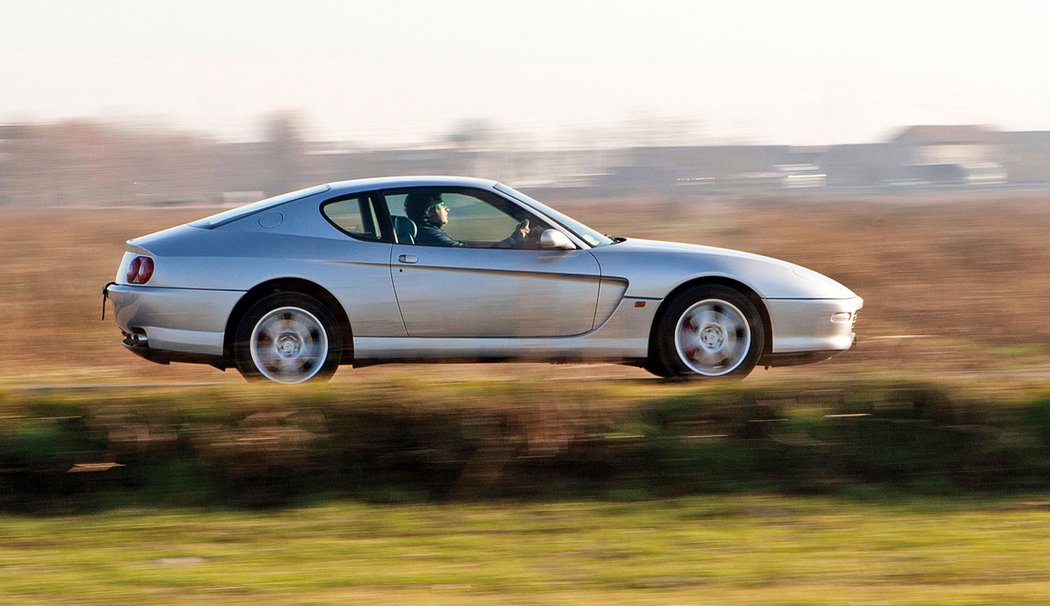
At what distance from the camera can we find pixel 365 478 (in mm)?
5969

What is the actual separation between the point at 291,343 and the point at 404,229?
955mm

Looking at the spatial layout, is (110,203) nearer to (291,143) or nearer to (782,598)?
(291,143)

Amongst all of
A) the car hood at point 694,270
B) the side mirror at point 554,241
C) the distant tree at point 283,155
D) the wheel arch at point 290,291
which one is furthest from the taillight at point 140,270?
the distant tree at point 283,155

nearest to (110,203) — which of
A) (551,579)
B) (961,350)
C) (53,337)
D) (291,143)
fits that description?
(291,143)

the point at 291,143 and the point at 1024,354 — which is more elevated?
the point at 291,143

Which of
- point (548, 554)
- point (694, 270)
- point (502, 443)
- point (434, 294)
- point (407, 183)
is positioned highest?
point (407, 183)

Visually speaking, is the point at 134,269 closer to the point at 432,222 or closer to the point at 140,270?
the point at 140,270

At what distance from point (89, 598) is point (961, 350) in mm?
8514

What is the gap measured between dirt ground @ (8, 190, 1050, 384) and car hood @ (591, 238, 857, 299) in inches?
31.2

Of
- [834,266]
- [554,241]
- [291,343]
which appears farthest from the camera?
[834,266]

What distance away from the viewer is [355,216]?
7797 mm

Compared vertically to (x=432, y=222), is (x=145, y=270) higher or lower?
lower

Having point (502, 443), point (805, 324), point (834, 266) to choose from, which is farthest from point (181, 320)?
point (834, 266)

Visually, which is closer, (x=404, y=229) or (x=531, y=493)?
(x=531, y=493)
